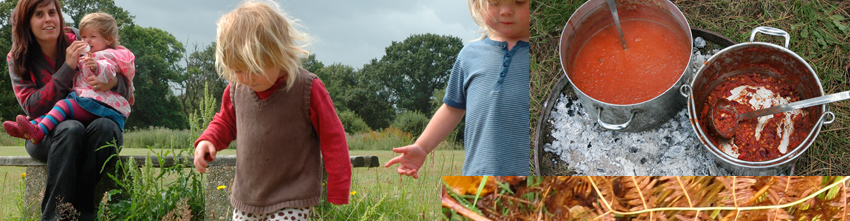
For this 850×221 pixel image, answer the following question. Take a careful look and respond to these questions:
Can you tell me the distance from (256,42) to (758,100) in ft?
5.41

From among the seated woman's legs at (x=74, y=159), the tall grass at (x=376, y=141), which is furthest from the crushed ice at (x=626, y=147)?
the tall grass at (x=376, y=141)

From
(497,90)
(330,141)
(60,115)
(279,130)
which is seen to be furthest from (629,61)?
(60,115)

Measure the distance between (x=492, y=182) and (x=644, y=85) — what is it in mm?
832

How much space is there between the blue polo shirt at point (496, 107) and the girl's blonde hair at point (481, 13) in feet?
0.10

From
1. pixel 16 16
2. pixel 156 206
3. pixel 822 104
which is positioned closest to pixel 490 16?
pixel 822 104

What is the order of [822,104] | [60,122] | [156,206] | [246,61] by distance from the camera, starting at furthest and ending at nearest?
[60,122]
[156,206]
[246,61]
[822,104]

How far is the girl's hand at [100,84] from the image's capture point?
11.0 feet

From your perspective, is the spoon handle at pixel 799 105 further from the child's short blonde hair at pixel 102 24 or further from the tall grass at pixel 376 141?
the tall grass at pixel 376 141

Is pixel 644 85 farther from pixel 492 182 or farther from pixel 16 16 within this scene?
pixel 16 16

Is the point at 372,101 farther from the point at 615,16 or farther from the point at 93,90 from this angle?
the point at 615,16

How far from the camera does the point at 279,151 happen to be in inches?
76.3

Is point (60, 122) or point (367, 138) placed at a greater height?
point (60, 122)

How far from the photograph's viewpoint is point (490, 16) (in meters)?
1.74

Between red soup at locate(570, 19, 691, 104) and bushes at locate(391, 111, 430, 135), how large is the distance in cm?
1197
